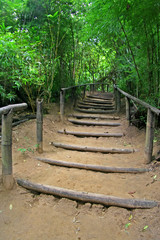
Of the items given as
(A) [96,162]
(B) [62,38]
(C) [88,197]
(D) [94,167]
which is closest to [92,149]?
(A) [96,162]

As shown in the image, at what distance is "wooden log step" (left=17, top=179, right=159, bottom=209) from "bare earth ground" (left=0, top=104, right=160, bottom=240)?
0.17 ft

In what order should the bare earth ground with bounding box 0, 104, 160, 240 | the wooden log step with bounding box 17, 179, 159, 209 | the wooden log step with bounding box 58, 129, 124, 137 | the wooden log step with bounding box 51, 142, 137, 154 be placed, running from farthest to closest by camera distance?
the wooden log step with bounding box 58, 129, 124, 137 → the wooden log step with bounding box 51, 142, 137, 154 → the wooden log step with bounding box 17, 179, 159, 209 → the bare earth ground with bounding box 0, 104, 160, 240

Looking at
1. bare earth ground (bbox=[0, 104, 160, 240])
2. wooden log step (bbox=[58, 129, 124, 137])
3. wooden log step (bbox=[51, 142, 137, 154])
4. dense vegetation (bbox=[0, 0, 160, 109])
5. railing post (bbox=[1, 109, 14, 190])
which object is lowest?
bare earth ground (bbox=[0, 104, 160, 240])

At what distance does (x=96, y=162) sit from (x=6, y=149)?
1.51 m

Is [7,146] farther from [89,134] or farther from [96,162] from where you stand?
[89,134]

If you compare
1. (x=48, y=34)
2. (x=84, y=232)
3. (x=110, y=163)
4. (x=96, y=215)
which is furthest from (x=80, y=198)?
(x=48, y=34)

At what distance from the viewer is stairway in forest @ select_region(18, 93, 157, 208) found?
210 centimetres

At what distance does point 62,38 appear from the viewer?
205 inches

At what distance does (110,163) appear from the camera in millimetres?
3072

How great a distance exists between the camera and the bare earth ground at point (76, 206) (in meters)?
1.67

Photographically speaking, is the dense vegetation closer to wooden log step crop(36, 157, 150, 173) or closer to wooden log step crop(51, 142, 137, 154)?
wooden log step crop(51, 142, 137, 154)

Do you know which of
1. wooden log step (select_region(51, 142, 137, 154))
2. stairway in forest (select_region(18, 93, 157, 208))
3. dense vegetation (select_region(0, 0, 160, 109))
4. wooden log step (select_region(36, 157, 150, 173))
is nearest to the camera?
stairway in forest (select_region(18, 93, 157, 208))

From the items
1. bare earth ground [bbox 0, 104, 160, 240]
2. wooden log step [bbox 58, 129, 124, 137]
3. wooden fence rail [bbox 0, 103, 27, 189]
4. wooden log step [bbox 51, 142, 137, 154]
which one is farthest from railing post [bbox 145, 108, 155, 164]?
wooden fence rail [bbox 0, 103, 27, 189]

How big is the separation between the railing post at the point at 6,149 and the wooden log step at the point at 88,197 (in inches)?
7.2
